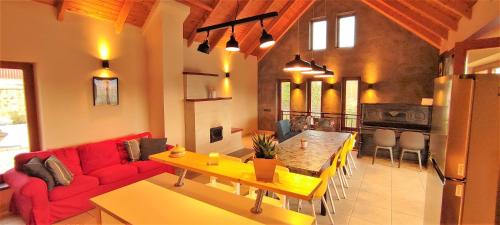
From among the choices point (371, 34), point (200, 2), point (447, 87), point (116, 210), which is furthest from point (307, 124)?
point (116, 210)

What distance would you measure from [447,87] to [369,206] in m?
2.21

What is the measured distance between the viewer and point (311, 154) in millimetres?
3660

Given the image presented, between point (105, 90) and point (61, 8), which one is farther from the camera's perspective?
point (105, 90)

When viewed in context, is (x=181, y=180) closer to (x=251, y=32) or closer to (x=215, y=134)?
(x=215, y=134)

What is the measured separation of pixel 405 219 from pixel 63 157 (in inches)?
194

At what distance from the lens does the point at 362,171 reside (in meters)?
5.14

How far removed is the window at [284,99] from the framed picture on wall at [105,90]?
565 centimetres

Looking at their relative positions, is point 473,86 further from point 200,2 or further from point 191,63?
point 191,63

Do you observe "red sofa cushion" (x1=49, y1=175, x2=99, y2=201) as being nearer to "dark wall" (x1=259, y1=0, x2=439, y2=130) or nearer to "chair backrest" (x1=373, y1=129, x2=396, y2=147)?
"chair backrest" (x1=373, y1=129, x2=396, y2=147)

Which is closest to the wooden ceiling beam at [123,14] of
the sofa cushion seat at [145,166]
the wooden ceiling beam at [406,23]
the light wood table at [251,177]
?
the sofa cushion seat at [145,166]

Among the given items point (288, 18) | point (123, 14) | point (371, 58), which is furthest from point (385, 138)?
point (123, 14)

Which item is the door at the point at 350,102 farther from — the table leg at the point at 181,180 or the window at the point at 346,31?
the table leg at the point at 181,180

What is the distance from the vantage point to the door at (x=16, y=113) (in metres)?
3.69

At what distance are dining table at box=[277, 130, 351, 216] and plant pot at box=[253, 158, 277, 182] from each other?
72cm
